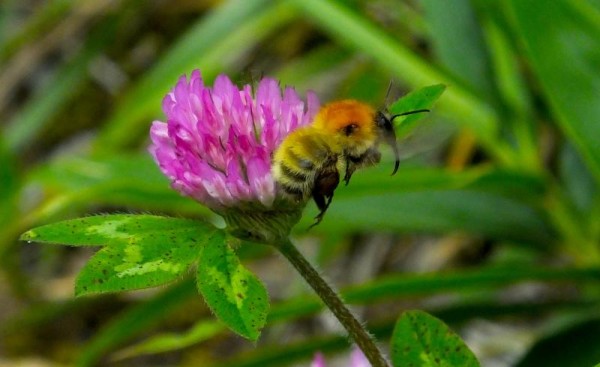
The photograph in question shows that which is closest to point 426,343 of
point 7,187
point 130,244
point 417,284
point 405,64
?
point 130,244

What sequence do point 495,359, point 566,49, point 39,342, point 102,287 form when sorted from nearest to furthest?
1. point 102,287
2. point 566,49
3. point 495,359
4. point 39,342

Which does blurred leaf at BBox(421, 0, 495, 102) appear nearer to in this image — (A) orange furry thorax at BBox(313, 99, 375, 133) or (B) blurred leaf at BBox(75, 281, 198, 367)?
(B) blurred leaf at BBox(75, 281, 198, 367)

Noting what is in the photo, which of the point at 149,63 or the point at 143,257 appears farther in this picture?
the point at 149,63

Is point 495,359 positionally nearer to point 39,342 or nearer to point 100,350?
point 100,350

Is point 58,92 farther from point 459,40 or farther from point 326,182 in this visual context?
point 326,182

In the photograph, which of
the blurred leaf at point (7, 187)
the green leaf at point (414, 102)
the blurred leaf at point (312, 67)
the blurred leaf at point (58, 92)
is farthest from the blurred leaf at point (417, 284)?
the blurred leaf at point (58, 92)

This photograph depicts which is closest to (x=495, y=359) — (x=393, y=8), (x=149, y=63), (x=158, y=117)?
(x=393, y=8)

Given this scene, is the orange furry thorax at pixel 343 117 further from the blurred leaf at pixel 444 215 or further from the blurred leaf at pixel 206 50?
the blurred leaf at pixel 206 50
